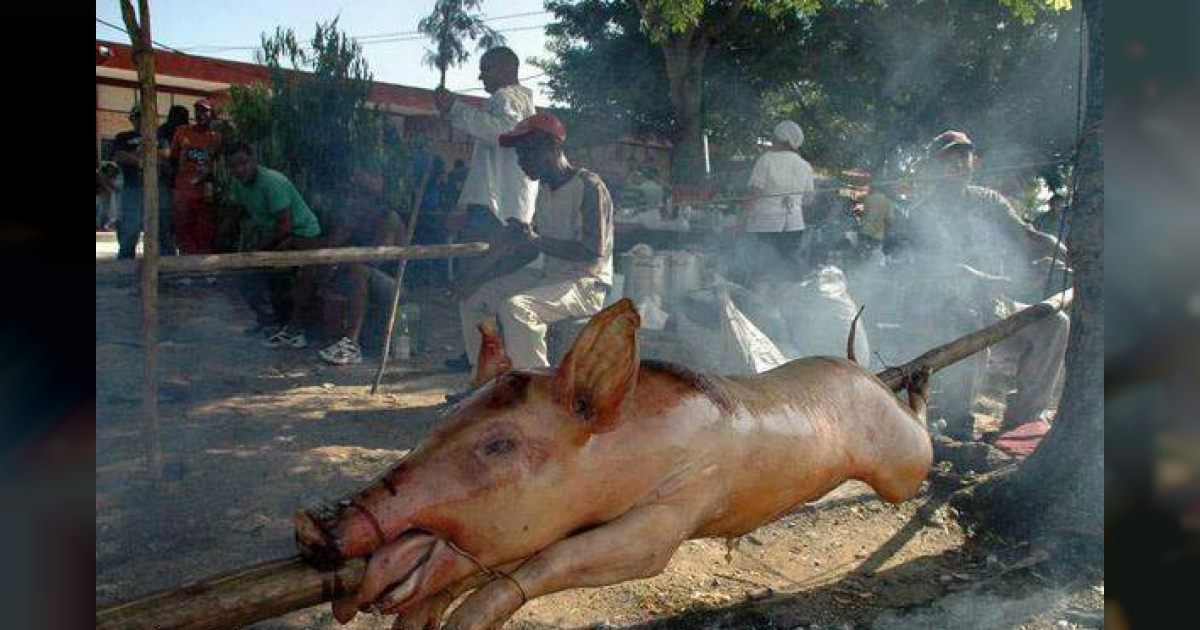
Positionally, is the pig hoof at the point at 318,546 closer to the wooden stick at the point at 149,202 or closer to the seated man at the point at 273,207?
the wooden stick at the point at 149,202

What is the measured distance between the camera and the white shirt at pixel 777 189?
27.4 ft

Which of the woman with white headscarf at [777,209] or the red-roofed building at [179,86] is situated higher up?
the red-roofed building at [179,86]

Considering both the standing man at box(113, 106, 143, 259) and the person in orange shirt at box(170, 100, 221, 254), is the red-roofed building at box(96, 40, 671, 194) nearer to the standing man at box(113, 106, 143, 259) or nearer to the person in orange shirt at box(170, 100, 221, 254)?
the standing man at box(113, 106, 143, 259)

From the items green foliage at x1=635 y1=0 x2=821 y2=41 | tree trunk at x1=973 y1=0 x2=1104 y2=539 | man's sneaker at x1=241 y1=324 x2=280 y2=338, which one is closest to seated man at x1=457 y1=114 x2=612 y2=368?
green foliage at x1=635 y1=0 x2=821 y2=41

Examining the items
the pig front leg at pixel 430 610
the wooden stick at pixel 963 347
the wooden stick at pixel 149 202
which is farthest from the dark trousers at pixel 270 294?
the pig front leg at pixel 430 610

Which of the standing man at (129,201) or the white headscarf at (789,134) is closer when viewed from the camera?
the white headscarf at (789,134)

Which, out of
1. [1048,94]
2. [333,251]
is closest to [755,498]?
[333,251]

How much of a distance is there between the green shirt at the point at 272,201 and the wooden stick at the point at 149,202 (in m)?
3.26

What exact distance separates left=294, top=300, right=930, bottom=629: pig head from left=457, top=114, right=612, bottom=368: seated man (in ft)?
10.8

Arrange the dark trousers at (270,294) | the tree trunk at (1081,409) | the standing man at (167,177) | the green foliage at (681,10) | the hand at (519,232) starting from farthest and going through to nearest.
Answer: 1. the standing man at (167,177)
2. the dark trousers at (270,294)
3. the green foliage at (681,10)
4. the hand at (519,232)
5. the tree trunk at (1081,409)

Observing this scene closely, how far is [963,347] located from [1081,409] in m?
1.39

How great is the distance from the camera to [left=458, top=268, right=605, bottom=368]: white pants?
5.70m

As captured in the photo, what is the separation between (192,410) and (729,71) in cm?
1944

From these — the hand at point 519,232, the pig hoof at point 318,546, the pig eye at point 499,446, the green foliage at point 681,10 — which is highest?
the green foliage at point 681,10
